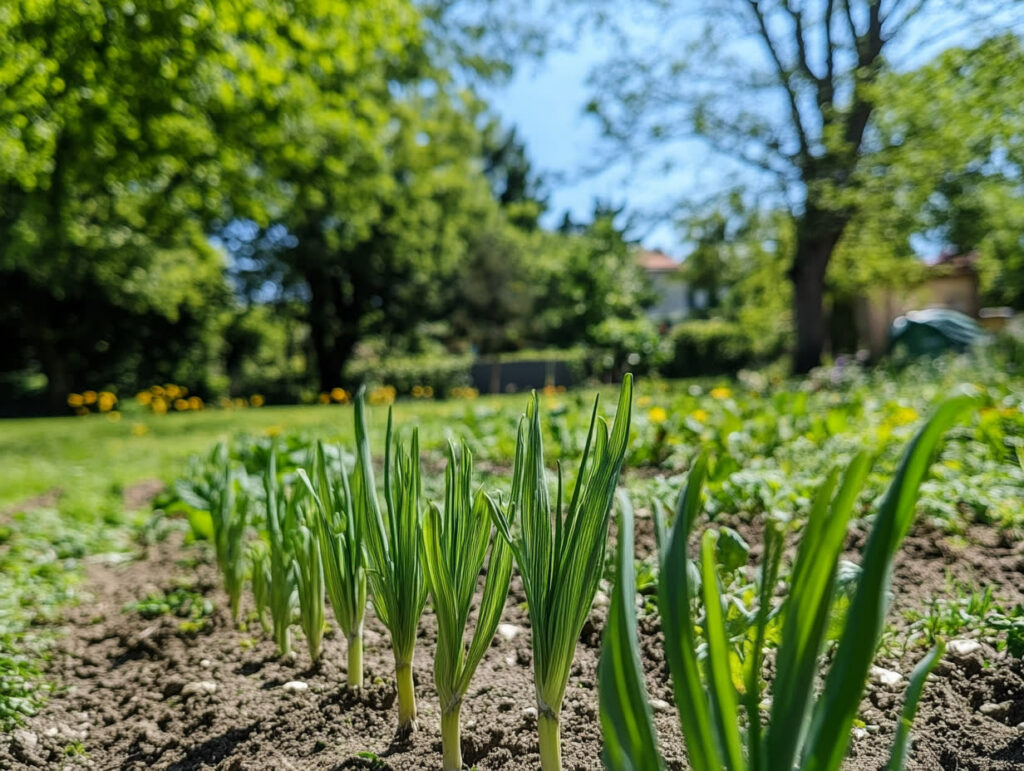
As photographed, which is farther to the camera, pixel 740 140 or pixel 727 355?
pixel 727 355

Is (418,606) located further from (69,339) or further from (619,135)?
(69,339)

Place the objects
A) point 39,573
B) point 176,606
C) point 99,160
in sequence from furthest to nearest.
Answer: point 99,160 → point 39,573 → point 176,606

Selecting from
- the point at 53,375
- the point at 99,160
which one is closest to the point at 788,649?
the point at 99,160

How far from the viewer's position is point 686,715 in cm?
64

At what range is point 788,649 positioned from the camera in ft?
2.03

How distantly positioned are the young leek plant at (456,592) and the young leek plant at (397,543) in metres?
0.08

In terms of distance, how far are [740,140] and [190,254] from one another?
11.6 metres

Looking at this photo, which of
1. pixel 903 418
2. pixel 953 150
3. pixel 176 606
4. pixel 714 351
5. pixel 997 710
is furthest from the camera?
pixel 714 351

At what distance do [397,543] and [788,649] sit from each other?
69cm

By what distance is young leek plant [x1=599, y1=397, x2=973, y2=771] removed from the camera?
22.4 inches

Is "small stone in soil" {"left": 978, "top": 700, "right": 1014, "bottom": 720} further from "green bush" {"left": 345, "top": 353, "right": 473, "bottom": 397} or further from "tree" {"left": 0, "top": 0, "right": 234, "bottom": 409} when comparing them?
"green bush" {"left": 345, "top": 353, "right": 473, "bottom": 397}

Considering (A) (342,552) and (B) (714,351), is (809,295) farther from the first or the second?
(A) (342,552)

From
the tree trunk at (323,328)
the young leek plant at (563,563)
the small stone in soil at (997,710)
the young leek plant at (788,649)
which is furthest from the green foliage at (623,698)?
the tree trunk at (323,328)

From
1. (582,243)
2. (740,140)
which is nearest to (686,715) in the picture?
(740,140)
